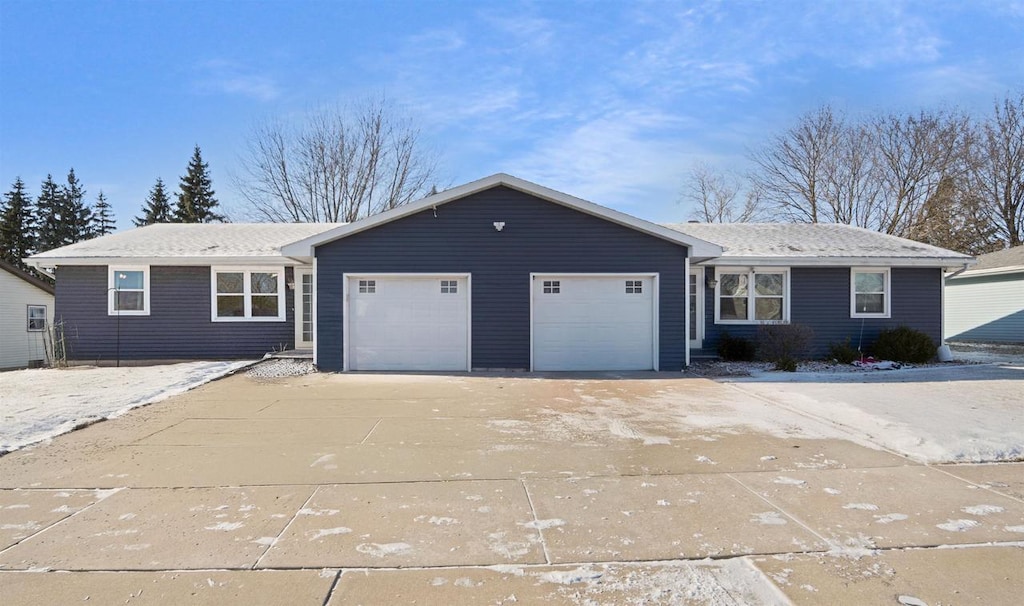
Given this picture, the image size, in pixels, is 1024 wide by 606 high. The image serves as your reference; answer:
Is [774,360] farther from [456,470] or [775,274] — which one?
[456,470]

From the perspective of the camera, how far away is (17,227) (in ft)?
134

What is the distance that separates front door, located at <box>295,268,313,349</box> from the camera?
47.7 ft

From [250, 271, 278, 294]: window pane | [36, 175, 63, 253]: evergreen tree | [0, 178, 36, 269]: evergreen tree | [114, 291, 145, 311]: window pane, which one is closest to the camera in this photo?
[114, 291, 145, 311]: window pane

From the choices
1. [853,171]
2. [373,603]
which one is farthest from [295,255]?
[853,171]

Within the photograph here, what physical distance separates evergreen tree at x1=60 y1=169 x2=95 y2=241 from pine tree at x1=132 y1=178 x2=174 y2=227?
611 centimetres

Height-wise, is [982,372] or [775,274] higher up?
[775,274]

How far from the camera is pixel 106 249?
14.5 meters

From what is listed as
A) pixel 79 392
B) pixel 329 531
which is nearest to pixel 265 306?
pixel 79 392

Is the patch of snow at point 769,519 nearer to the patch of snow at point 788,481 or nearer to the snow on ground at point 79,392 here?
the patch of snow at point 788,481

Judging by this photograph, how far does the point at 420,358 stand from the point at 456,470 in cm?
726

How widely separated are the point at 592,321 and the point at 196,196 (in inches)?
1478

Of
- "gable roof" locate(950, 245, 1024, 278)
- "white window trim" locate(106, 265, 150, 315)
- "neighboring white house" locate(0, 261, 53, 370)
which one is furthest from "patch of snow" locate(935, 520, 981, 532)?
"neighboring white house" locate(0, 261, 53, 370)

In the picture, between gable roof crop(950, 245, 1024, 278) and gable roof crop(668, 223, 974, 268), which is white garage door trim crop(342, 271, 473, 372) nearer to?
gable roof crop(668, 223, 974, 268)

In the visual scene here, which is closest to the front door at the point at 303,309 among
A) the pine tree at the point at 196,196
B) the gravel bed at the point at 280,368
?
the gravel bed at the point at 280,368
